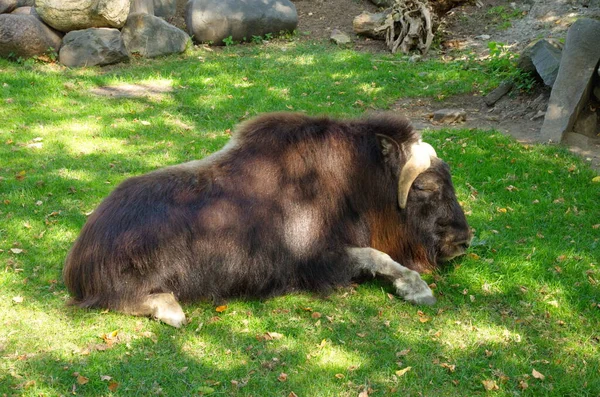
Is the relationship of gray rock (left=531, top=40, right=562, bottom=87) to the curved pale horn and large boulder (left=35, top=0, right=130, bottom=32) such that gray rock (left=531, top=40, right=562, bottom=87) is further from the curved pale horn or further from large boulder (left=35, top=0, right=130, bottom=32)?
large boulder (left=35, top=0, right=130, bottom=32)

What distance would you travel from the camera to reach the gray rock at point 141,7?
11.8 metres

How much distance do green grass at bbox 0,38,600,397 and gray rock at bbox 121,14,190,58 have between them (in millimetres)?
2569

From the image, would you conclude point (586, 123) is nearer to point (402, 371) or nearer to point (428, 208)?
point (428, 208)

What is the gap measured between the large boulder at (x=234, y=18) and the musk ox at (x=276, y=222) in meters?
7.65

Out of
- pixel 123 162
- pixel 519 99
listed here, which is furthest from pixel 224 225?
pixel 519 99

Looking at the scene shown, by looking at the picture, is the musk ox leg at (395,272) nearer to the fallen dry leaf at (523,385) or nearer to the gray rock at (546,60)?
the fallen dry leaf at (523,385)

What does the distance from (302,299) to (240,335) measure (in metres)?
0.66

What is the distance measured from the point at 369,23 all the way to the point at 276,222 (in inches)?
352

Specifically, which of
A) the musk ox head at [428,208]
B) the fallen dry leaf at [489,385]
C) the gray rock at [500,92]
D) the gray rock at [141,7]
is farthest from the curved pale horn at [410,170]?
the gray rock at [141,7]

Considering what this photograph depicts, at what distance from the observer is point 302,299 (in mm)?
5074

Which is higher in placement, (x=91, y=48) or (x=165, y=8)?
(x=165, y=8)

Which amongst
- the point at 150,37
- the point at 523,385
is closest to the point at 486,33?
the point at 150,37

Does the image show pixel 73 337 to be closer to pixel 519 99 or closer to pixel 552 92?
pixel 552 92

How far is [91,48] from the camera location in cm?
1105
